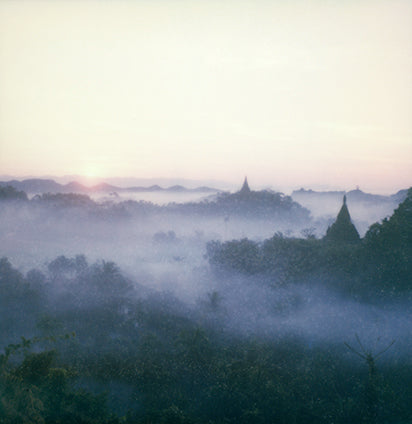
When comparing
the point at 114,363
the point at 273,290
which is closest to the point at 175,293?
the point at 273,290

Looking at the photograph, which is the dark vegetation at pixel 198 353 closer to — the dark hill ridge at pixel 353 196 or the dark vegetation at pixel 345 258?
the dark vegetation at pixel 345 258

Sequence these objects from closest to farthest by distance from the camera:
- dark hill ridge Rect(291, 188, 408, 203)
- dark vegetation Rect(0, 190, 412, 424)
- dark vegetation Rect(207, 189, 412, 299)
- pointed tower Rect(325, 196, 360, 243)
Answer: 1. dark vegetation Rect(0, 190, 412, 424)
2. dark vegetation Rect(207, 189, 412, 299)
3. pointed tower Rect(325, 196, 360, 243)
4. dark hill ridge Rect(291, 188, 408, 203)

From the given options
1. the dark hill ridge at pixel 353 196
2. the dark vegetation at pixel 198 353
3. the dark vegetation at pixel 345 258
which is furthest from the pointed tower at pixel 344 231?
the dark hill ridge at pixel 353 196

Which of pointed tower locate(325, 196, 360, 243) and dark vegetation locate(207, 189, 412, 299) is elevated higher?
pointed tower locate(325, 196, 360, 243)

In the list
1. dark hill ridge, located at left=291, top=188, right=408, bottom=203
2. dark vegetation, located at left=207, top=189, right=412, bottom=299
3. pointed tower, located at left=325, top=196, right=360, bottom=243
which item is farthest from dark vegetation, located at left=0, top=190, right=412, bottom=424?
dark hill ridge, located at left=291, top=188, right=408, bottom=203

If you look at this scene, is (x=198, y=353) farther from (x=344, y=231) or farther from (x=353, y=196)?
(x=353, y=196)

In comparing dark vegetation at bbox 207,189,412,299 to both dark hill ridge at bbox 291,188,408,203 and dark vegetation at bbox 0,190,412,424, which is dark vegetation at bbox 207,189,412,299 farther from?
dark hill ridge at bbox 291,188,408,203

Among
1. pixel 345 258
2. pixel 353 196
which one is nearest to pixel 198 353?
pixel 345 258
